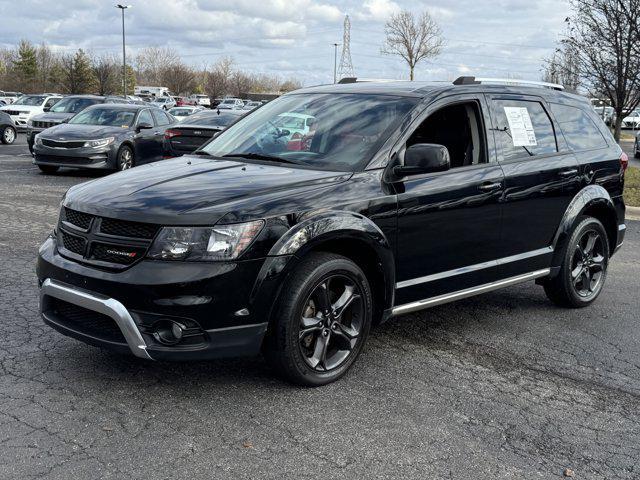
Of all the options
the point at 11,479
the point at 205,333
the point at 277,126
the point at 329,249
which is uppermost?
the point at 277,126

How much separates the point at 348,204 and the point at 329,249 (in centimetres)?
29

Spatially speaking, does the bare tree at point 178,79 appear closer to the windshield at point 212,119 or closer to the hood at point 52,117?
the hood at point 52,117

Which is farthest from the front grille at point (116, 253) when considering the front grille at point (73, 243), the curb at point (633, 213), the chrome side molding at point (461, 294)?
→ the curb at point (633, 213)

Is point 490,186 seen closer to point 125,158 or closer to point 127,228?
point 127,228

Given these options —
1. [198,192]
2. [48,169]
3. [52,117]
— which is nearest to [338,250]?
[198,192]

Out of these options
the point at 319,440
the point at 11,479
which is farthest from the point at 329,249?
the point at 11,479

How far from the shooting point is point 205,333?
3.81 m

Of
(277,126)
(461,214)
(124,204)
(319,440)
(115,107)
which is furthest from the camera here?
(115,107)

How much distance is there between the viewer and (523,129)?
18.2ft

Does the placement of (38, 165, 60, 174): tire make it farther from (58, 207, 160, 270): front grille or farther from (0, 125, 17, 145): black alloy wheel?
(58, 207, 160, 270): front grille

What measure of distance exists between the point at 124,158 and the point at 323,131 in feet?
37.4

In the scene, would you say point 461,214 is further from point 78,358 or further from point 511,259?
point 78,358

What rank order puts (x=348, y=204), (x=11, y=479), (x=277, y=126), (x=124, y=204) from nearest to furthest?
(x=11, y=479), (x=124, y=204), (x=348, y=204), (x=277, y=126)

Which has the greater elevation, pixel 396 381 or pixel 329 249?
pixel 329 249
